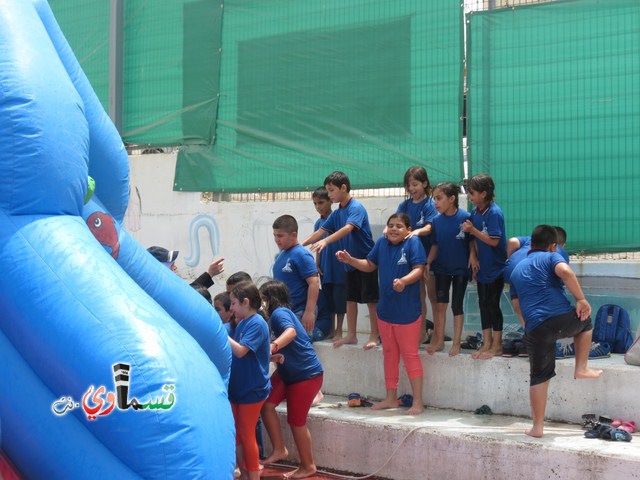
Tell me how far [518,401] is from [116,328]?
4.19m

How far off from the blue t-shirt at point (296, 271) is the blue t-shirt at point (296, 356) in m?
0.97

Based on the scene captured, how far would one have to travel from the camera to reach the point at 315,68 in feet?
32.7

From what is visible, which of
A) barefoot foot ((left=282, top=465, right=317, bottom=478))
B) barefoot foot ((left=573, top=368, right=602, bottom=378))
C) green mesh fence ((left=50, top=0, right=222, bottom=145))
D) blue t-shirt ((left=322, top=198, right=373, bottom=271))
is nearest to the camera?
barefoot foot ((left=573, top=368, right=602, bottom=378))

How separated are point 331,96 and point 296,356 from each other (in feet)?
11.9

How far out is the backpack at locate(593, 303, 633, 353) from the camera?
25.7 ft

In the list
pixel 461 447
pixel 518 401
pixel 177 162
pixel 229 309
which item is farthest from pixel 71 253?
pixel 177 162

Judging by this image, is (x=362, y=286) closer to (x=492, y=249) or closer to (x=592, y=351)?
(x=492, y=249)

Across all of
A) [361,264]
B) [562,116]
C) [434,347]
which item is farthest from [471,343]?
[562,116]

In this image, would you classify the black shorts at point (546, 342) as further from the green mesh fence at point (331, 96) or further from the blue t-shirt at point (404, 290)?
the green mesh fence at point (331, 96)

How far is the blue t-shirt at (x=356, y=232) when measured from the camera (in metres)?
8.49

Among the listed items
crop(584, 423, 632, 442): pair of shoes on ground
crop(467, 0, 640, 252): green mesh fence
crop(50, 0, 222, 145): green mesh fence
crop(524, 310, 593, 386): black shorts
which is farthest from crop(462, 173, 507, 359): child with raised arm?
crop(50, 0, 222, 145): green mesh fence

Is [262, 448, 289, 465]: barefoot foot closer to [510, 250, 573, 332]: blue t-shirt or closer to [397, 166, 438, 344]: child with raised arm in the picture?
[397, 166, 438, 344]: child with raised arm

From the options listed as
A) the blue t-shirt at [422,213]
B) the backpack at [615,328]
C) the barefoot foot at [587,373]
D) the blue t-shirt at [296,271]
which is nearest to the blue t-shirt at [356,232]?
the blue t-shirt at [422,213]

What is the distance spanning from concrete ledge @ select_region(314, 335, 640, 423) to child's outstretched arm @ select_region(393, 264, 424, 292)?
0.79 m
